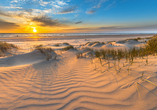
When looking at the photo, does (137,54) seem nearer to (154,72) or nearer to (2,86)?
(154,72)

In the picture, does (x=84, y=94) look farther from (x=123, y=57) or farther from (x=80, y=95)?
(x=123, y=57)

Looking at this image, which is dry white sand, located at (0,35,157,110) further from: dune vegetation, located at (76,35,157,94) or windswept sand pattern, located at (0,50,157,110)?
dune vegetation, located at (76,35,157,94)

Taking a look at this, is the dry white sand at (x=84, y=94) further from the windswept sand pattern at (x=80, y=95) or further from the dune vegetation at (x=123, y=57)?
the dune vegetation at (x=123, y=57)

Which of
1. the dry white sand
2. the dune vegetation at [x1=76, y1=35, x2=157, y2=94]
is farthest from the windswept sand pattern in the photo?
the dune vegetation at [x1=76, y1=35, x2=157, y2=94]

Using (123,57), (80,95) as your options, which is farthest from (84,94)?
(123,57)

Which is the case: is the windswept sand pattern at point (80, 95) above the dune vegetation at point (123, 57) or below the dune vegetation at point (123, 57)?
below

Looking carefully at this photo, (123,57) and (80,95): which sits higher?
(123,57)

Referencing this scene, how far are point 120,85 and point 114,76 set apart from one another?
0.44m

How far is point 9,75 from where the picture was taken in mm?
2961

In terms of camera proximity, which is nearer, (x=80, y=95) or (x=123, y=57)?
(x=80, y=95)

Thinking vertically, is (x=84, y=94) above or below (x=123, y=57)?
below

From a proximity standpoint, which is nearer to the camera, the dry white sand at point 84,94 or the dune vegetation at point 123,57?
the dry white sand at point 84,94

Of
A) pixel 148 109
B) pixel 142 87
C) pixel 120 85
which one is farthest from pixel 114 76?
pixel 148 109

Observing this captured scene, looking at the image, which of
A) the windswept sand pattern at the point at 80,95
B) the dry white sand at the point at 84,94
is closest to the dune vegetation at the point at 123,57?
the dry white sand at the point at 84,94
